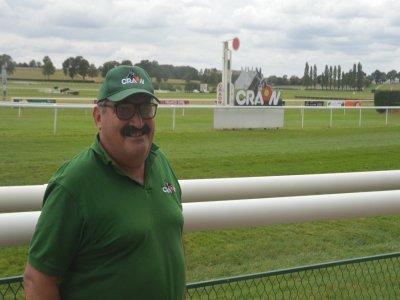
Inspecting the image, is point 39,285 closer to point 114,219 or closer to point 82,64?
point 114,219

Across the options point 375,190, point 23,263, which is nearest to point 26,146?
point 23,263

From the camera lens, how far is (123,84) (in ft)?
5.44

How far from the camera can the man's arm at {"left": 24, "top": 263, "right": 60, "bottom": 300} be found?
57.2 inches

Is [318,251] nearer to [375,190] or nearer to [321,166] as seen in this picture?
[375,190]

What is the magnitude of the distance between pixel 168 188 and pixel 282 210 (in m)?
0.42

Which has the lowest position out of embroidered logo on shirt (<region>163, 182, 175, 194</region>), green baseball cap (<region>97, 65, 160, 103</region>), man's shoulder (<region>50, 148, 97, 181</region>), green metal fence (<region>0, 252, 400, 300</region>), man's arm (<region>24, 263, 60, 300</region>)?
green metal fence (<region>0, 252, 400, 300</region>)

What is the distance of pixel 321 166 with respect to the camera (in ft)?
29.4

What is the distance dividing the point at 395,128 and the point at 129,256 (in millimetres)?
17625

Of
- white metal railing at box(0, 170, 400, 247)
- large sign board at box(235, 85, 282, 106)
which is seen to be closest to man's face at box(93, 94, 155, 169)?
white metal railing at box(0, 170, 400, 247)

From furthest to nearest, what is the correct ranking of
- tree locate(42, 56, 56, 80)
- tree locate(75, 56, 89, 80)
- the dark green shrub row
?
tree locate(42, 56, 56, 80), tree locate(75, 56, 89, 80), the dark green shrub row

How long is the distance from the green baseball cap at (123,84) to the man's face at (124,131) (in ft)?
0.06

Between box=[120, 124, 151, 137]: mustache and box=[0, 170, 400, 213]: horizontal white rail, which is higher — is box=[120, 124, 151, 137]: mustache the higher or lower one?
the higher one

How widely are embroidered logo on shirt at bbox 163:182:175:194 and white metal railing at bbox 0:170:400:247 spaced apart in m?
0.09

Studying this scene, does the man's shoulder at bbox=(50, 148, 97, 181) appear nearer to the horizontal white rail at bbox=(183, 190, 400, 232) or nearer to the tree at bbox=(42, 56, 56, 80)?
the horizontal white rail at bbox=(183, 190, 400, 232)
